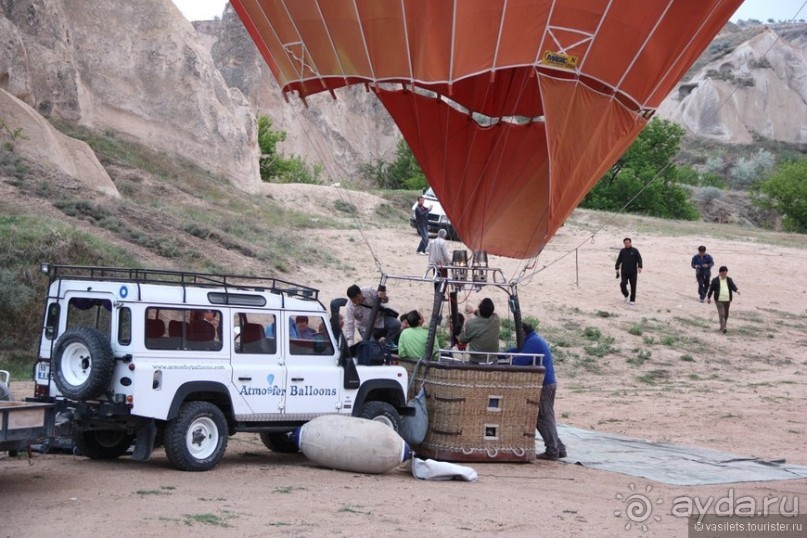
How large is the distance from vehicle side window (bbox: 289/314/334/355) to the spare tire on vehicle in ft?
7.40

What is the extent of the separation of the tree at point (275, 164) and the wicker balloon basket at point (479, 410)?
44.6 meters

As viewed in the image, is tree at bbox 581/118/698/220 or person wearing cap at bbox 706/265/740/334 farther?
tree at bbox 581/118/698/220

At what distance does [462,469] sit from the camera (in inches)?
472

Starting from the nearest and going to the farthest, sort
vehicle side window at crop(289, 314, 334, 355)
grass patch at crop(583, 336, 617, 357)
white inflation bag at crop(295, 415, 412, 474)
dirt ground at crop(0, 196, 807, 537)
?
dirt ground at crop(0, 196, 807, 537) < white inflation bag at crop(295, 415, 412, 474) < vehicle side window at crop(289, 314, 334, 355) < grass patch at crop(583, 336, 617, 357)

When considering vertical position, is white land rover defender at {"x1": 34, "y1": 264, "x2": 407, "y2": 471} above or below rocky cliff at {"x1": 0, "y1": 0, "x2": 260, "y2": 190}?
below

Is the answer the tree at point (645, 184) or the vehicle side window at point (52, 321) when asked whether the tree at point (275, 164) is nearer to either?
the tree at point (645, 184)

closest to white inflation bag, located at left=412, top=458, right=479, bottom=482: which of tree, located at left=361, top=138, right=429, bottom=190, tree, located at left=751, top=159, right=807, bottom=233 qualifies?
tree, located at left=751, top=159, right=807, bottom=233

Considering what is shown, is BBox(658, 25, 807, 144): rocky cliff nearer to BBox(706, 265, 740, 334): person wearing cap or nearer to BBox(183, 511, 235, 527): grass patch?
BBox(706, 265, 740, 334): person wearing cap

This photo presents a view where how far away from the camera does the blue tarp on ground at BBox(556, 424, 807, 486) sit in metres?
13.1

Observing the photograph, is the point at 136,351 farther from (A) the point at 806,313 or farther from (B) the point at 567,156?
(A) the point at 806,313

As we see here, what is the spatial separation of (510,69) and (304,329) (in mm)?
4444

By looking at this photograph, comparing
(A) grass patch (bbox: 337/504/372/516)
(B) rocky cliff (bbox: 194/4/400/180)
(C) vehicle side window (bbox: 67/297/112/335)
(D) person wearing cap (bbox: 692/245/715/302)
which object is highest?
(B) rocky cliff (bbox: 194/4/400/180)

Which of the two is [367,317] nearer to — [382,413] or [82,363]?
[382,413]

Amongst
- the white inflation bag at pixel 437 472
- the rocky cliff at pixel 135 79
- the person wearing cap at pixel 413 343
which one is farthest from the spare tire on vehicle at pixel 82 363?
the rocky cliff at pixel 135 79
